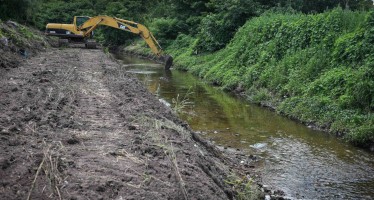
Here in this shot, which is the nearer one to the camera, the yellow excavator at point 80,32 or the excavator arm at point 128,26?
the excavator arm at point 128,26

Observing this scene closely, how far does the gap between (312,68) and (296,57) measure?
1692 millimetres

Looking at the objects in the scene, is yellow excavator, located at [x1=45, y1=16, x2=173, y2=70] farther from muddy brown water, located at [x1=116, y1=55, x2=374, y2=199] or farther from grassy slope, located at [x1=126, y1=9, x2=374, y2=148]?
muddy brown water, located at [x1=116, y1=55, x2=374, y2=199]

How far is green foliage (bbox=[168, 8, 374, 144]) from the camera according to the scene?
38.5ft

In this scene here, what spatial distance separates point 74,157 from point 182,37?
29946mm

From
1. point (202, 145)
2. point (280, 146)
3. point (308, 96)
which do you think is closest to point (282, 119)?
point (308, 96)

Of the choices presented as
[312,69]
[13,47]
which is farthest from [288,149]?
[13,47]

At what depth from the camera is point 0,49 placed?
15.4 meters

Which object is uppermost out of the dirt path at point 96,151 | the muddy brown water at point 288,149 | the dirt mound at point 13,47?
the dirt mound at point 13,47

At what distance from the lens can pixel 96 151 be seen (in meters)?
6.18

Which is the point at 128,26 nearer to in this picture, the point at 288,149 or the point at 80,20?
the point at 80,20

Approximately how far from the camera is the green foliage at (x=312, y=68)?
11.8 meters

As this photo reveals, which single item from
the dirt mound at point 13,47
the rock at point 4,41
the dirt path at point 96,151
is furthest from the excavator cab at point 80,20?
the dirt path at point 96,151

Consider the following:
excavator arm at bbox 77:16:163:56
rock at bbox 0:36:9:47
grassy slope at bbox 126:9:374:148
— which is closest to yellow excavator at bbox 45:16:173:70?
excavator arm at bbox 77:16:163:56

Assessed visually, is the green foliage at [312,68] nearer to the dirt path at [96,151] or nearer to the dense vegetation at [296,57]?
the dense vegetation at [296,57]
